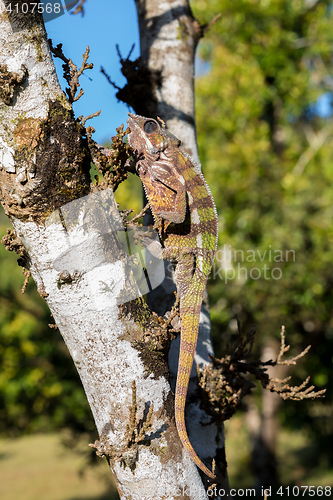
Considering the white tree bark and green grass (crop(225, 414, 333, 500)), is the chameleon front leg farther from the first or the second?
green grass (crop(225, 414, 333, 500))

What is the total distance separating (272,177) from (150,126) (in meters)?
9.66

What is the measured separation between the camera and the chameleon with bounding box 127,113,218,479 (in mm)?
2668

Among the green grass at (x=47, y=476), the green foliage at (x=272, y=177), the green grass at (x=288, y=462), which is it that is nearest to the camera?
the green foliage at (x=272, y=177)

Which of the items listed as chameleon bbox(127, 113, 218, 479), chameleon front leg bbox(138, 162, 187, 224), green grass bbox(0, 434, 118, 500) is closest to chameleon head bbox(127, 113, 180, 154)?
chameleon bbox(127, 113, 218, 479)

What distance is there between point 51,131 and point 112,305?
878 millimetres

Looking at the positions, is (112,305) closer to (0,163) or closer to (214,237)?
(0,163)

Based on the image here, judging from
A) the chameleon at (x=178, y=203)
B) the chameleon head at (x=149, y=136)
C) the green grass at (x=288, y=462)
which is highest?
the chameleon head at (x=149, y=136)

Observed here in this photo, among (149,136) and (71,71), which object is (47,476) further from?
(71,71)

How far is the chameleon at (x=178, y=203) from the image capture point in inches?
A: 105

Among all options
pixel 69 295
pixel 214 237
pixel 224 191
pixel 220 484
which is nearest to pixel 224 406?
pixel 220 484

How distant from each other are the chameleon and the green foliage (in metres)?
5.50

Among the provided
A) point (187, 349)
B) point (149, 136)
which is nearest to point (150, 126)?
point (149, 136)

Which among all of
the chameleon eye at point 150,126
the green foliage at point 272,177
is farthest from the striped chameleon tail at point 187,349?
the green foliage at point 272,177

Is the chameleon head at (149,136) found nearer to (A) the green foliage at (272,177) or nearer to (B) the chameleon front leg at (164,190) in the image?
(B) the chameleon front leg at (164,190)
